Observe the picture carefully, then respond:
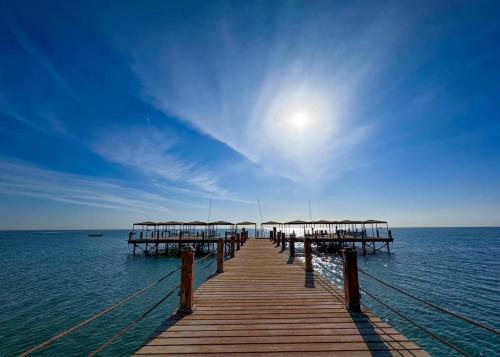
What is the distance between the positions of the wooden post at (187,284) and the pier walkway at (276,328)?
23 cm

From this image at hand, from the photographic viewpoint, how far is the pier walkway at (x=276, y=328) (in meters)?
3.85

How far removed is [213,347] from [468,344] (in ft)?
37.8

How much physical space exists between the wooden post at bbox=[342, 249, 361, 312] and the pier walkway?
0.68 ft

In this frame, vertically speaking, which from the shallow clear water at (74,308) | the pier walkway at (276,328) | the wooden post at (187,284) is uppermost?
the wooden post at (187,284)

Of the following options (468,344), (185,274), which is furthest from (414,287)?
(185,274)

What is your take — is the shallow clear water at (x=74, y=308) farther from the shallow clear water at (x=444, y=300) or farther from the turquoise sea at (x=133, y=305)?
the shallow clear water at (x=444, y=300)

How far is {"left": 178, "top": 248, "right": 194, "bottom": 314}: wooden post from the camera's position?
547cm

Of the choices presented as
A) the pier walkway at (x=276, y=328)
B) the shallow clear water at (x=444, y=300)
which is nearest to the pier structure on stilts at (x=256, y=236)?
the shallow clear water at (x=444, y=300)

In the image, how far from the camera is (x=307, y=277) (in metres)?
9.04

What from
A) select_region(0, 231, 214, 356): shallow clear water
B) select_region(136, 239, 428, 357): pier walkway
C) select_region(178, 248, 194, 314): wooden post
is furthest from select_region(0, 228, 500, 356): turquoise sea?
select_region(178, 248, 194, 314): wooden post

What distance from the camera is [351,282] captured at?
222 inches

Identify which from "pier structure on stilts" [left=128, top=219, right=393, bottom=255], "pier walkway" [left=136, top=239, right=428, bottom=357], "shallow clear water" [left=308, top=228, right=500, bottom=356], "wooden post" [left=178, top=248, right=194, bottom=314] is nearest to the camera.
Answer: "pier walkway" [left=136, top=239, right=428, bottom=357]

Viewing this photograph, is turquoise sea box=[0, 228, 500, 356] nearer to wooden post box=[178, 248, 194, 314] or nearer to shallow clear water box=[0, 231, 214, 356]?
shallow clear water box=[0, 231, 214, 356]

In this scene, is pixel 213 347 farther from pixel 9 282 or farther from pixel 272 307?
pixel 9 282
